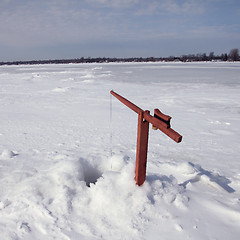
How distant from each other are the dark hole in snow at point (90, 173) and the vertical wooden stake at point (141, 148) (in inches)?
33.7

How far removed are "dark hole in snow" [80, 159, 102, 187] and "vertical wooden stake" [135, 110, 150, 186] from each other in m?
0.86

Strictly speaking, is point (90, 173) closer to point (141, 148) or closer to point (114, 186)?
point (114, 186)

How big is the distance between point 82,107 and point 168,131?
6.62 metres

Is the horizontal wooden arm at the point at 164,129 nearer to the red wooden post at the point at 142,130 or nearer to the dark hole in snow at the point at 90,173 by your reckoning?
the red wooden post at the point at 142,130

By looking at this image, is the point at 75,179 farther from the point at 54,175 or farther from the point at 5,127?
the point at 5,127

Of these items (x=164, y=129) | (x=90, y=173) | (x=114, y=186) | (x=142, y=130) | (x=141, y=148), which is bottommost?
(x=90, y=173)

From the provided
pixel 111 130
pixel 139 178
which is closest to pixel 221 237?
pixel 139 178

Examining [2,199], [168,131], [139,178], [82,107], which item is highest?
[168,131]

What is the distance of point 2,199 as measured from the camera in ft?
7.70

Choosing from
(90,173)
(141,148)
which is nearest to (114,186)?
(141,148)

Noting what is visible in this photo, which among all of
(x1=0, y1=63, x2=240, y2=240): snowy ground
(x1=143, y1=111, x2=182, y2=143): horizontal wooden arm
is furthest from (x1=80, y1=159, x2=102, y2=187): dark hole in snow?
(x1=143, y1=111, x2=182, y2=143): horizontal wooden arm

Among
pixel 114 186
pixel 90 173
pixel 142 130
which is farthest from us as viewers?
pixel 90 173

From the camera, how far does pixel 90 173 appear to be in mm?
3008

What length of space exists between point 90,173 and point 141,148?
1.08 metres
